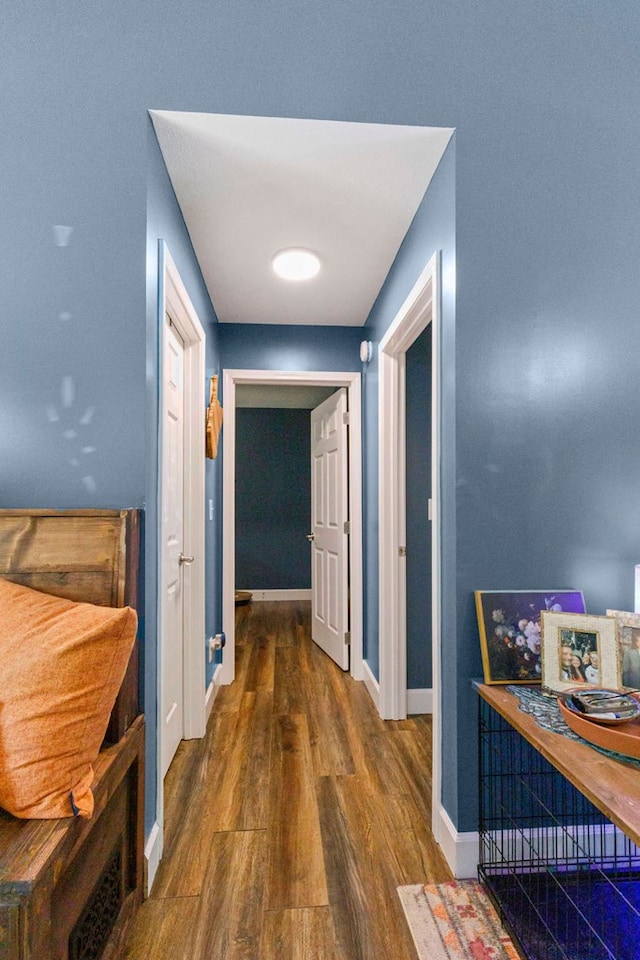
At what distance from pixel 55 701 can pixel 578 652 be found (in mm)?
1386

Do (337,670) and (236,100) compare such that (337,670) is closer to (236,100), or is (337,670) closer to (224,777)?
(224,777)

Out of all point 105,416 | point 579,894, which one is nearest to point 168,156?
point 105,416

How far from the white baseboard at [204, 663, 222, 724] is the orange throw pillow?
1.68 metres

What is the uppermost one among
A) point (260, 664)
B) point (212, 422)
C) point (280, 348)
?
point (280, 348)

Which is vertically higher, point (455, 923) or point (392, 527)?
point (392, 527)

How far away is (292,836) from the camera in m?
1.83

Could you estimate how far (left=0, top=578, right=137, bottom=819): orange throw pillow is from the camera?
105 centimetres

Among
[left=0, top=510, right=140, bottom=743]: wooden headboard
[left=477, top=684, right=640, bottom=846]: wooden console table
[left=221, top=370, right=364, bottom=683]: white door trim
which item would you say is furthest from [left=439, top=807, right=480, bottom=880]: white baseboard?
[left=221, top=370, right=364, bottom=683]: white door trim

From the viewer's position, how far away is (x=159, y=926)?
1441 millimetres

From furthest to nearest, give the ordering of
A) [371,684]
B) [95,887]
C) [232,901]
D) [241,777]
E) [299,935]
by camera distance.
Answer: [371,684]
[241,777]
[232,901]
[299,935]
[95,887]

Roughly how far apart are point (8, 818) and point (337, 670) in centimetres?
278

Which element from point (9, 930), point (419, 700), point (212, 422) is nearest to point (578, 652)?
point (9, 930)

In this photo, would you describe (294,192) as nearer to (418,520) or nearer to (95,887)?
(418,520)

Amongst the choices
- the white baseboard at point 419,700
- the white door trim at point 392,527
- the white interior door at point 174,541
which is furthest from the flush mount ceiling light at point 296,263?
the white baseboard at point 419,700
